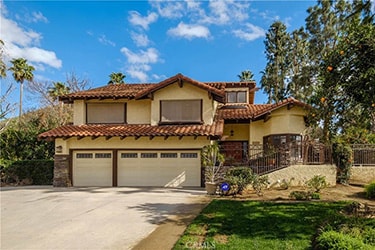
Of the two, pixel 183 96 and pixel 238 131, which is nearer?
pixel 183 96

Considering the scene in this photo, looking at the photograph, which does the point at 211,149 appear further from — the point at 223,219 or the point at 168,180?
the point at 223,219

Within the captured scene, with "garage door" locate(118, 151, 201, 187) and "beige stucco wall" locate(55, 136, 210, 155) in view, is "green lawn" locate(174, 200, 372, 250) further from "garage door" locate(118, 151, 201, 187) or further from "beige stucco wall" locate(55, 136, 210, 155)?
"beige stucco wall" locate(55, 136, 210, 155)

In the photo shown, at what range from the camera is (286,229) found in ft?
25.6

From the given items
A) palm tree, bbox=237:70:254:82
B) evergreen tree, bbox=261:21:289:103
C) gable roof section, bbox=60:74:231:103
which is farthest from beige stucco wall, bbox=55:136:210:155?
palm tree, bbox=237:70:254:82

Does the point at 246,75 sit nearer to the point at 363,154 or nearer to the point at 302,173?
the point at 363,154

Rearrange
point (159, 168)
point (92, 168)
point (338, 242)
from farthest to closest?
point (92, 168) → point (159, 168) → point (338, 242)

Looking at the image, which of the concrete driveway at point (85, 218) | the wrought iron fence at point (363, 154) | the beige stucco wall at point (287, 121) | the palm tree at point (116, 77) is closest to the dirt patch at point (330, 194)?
the concrete driveway at point (85, 218)

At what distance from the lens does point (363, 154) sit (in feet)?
66.8

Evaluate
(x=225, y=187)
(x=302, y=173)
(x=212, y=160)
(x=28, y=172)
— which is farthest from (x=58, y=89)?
(x=302, y=173)

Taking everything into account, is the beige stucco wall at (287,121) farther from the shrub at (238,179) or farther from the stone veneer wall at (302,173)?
the shrub at (238,179)

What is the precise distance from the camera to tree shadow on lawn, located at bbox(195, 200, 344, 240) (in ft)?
24.9

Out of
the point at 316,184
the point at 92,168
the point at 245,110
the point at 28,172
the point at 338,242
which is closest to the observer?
the point at 338,242

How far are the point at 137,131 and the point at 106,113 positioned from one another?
3658 millimetres

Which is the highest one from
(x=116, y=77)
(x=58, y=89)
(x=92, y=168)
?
(x=116, y=77)
